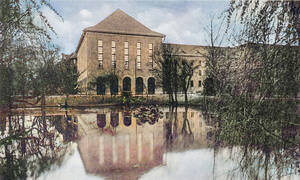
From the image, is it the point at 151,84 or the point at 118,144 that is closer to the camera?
the point at 118,144

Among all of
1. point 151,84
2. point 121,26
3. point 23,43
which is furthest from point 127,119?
point 23,43

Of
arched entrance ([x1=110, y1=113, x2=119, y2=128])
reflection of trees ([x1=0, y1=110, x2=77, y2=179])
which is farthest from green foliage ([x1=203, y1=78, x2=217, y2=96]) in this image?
reflection of trees ([x1=0, y1=110, x2=77, y2=179])

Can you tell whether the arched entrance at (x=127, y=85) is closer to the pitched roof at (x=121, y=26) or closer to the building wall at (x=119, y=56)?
the building wall at (x=119, y=56)

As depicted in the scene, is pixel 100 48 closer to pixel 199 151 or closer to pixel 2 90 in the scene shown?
pixel 2 90

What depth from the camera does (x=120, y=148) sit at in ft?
6.95

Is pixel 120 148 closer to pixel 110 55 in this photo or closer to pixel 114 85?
pixel 114 85

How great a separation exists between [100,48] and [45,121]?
150cm

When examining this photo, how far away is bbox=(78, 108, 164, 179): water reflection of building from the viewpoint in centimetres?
165

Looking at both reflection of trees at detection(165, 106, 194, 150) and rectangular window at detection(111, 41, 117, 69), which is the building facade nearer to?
rectangular window at detection(111, 41, 117, 69)

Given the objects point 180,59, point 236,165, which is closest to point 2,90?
point 180,59

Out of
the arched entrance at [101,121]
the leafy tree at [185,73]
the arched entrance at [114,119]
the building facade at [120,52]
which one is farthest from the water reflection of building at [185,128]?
the arched entrance at [101,121]

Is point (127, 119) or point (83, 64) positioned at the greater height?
point (83, 64)

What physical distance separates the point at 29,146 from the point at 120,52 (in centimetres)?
178

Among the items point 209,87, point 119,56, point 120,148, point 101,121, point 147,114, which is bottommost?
point 120,148
